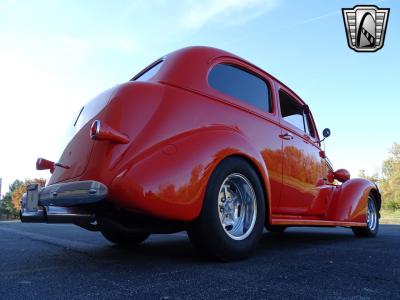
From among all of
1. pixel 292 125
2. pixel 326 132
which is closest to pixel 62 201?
pixel 292 125

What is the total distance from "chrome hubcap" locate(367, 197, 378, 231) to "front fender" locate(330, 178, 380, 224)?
43 cm

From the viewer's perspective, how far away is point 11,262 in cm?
294

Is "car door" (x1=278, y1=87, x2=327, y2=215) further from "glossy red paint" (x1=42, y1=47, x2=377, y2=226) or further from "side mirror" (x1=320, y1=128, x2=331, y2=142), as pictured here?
"side mirror" (x1=320, y1=128, x2=331, y2=142)

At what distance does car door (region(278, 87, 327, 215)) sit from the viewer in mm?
3914

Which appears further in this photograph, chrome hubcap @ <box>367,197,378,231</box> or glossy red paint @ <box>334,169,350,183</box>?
chrome hubcap @ <box>367,197,378,231</box>

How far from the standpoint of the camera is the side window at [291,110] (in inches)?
173

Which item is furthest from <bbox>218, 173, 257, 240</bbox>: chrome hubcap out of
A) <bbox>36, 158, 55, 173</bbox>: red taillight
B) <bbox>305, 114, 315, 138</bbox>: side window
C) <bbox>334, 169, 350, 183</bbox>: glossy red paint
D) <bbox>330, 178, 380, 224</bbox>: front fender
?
<bbox>334, 169, 350, 183</bbox>: glossy red paint

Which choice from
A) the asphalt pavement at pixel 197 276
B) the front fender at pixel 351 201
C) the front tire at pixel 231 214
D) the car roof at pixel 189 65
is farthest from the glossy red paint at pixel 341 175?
the car roof at pixel 189 65

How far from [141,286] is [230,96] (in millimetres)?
1867

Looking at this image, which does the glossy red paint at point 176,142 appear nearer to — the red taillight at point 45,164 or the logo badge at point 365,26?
the red taillight at point 45,164

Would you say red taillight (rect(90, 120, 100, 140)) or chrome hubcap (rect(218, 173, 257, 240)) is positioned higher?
red taillight (rect(90, 120, 100, 140))

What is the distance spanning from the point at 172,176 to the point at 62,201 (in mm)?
821

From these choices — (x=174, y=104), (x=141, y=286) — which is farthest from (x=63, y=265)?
(x=174, y=104)

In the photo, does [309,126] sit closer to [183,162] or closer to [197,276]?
[183,162]
